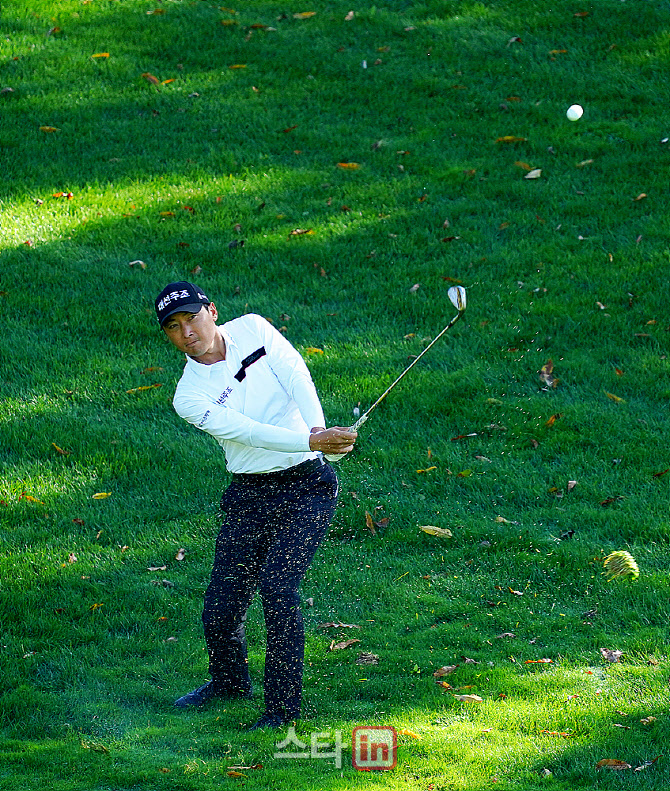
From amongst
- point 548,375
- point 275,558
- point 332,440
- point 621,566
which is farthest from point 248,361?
point 548,375

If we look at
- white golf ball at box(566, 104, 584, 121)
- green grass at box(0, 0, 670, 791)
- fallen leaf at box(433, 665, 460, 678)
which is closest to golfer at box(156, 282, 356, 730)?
green grass at box(0, 0, 670, 791)

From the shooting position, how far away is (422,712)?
5.00 meters

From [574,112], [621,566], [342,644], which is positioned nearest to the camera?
[342,644]

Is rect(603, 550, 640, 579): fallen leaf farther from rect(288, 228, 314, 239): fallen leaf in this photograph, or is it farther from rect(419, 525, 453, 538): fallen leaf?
rect(288, 228, 314, 239): fallen leaf

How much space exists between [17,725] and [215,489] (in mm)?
2470

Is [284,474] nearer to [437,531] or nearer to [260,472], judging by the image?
[260,472]

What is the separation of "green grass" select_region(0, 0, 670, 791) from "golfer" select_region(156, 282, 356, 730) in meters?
0.48

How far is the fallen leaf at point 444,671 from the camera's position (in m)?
5.38

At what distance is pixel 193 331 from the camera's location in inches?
182

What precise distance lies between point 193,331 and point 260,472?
687mm

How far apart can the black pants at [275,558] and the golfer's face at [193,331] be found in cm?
61

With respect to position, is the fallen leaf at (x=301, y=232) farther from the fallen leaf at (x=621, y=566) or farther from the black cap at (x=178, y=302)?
the black cap at (x=178, y=302)

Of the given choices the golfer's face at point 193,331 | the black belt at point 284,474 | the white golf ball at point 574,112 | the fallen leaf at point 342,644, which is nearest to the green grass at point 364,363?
the fallen leaf at point 342,644

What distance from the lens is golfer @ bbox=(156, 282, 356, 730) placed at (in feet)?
14.9
